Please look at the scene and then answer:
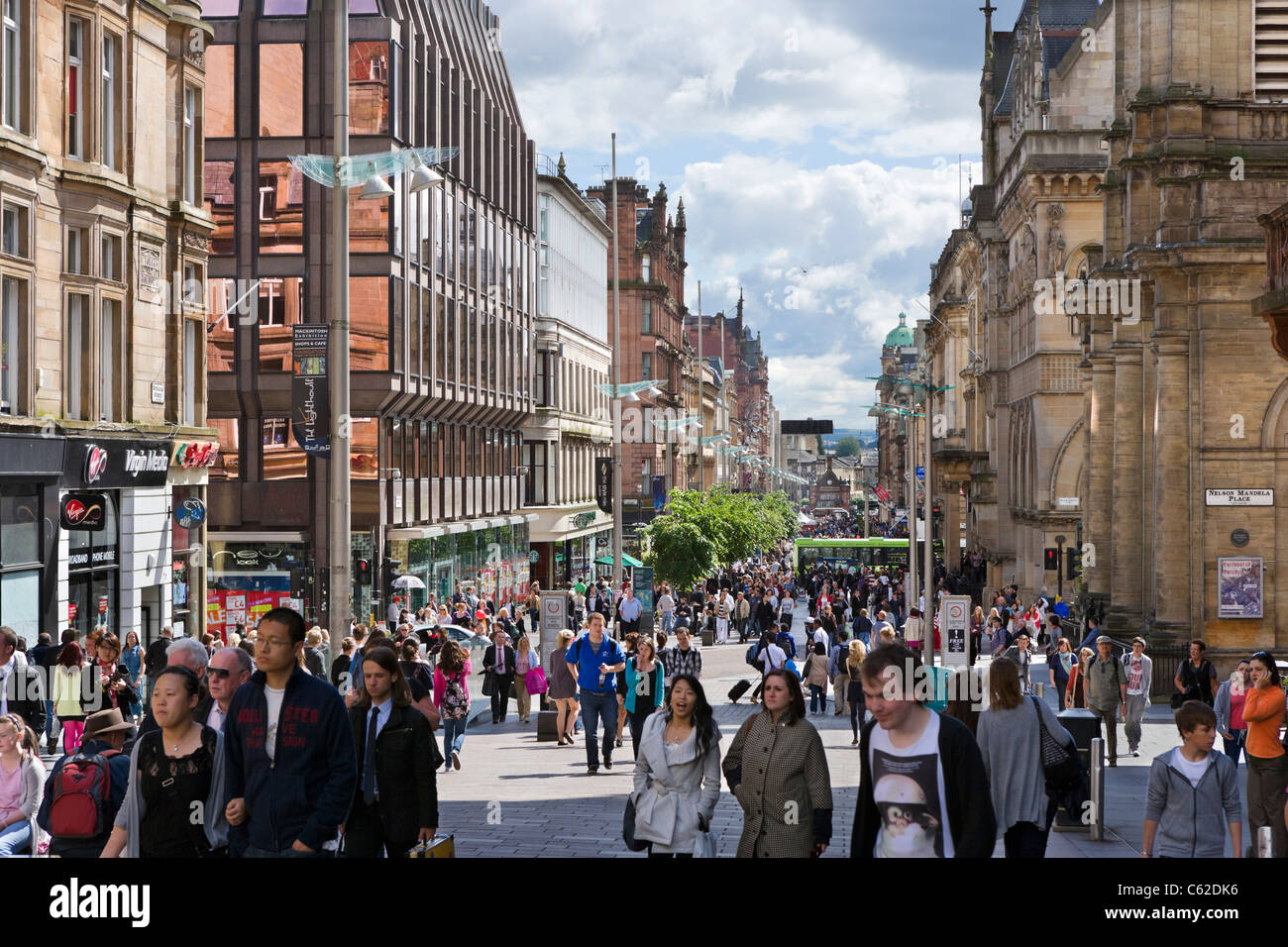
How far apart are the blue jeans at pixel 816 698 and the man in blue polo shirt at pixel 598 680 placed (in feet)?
28.9

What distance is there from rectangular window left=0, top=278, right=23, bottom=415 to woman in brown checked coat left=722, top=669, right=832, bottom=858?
19.2 meters

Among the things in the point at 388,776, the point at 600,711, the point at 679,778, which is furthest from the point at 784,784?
the point at 600,711

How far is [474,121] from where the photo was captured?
A: 53.5 metres

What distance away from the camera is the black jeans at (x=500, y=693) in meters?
24.1

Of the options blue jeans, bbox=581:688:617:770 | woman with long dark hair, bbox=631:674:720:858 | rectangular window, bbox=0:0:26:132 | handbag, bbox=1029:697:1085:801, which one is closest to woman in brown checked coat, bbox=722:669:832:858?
woman with long dark hair, bbox=631:674:720:858

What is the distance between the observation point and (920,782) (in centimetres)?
646

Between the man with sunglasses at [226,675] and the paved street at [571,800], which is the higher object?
the man with sunglasses at [226,675]

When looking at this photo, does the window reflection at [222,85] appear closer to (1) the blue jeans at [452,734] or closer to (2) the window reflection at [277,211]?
(2) the window reflection at [277,211]

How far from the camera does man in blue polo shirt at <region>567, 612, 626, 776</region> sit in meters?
18.3

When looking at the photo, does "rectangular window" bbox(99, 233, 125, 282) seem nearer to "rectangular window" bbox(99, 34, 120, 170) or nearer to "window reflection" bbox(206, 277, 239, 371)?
"rectangular window" bbox(99, 34, 120, 170)

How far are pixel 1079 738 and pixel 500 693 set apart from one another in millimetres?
11282

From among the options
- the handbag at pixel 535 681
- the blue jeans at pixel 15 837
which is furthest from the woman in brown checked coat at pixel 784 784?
the handbag at pixel 535 681

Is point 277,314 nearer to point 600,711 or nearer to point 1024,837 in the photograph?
point 600,711
